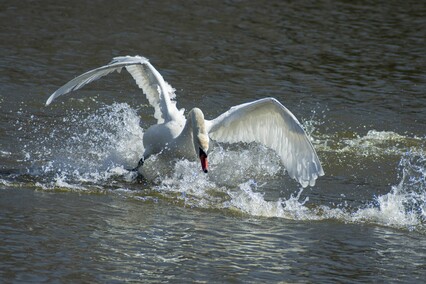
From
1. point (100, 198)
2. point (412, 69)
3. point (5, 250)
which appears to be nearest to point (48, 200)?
point (100, 198)

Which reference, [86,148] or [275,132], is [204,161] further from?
[86,148]

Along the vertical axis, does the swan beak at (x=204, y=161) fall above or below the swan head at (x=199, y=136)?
below

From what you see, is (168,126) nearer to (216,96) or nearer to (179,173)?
(179,173)

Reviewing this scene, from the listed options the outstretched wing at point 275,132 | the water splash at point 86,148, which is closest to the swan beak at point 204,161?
the outstretched wing at point 275,132

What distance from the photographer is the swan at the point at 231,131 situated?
9.41 metres

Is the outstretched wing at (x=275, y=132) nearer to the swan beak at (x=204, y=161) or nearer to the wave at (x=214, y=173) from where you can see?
the wave at (x=214, y=173)

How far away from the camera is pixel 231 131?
1029 centimetres

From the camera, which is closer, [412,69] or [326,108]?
[326,108]

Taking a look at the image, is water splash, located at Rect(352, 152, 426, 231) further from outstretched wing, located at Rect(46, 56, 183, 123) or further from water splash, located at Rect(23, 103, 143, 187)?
water splash, located at Rect(23, 103, 143, 187)

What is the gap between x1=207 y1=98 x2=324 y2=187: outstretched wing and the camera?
31.0ft

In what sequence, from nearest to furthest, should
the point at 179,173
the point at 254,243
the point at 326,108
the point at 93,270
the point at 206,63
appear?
the point at 93,270, the point at 254,243, the point at 179,173, the point at 326,108, the point at 206,63

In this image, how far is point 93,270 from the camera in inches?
267

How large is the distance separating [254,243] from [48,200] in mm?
2193

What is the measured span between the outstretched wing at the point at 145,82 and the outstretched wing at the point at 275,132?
0.64m
